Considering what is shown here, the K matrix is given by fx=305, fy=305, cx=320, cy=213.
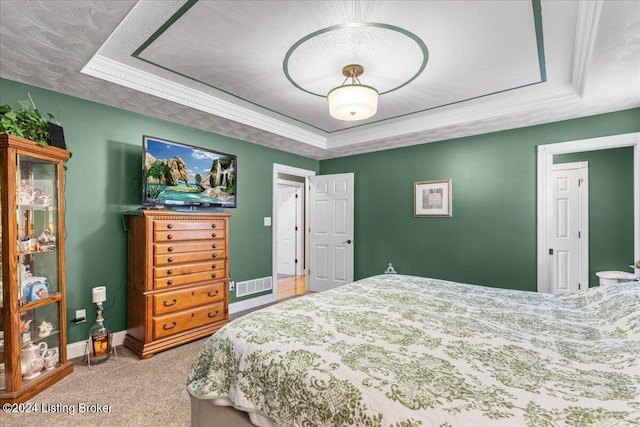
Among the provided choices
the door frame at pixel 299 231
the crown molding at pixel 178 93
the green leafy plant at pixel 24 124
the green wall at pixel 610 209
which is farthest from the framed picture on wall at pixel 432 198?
the green leafy plant at pixel 24 124

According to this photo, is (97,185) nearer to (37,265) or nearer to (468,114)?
(37,265)

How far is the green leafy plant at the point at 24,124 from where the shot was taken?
A: 2057mm

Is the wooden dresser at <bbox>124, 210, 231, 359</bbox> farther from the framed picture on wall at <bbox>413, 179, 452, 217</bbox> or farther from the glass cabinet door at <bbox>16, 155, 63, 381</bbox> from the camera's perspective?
the framed picture on wall at <bbox>413, 179, 452, 217</bbox>

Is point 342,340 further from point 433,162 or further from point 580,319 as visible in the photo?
point 433,162

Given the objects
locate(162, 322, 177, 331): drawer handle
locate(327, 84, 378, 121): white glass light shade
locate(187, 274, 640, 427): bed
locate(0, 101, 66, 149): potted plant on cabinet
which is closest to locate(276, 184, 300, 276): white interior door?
locate(162, 322, 177, 331): drawer handle

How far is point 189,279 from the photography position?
10.1 feet

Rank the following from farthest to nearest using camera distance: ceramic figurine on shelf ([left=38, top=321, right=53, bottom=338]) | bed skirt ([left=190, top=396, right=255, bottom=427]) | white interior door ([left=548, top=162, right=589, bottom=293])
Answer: white interior door ([left=548, top=162, right=589, bottom=293]) → ceramic figurine on shelf ([left=38, top=321, right=53, bottom=338]) → bed skirt ([left=190, top=396, right=255, bottom=427])

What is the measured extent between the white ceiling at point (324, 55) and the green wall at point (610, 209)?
1.55 metres

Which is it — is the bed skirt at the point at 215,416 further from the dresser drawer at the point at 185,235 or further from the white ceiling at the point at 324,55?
the white ceiling at the point at 324,55

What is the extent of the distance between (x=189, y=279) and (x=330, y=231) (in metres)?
2.63

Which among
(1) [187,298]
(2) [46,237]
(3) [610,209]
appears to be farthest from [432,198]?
(2) [46,237]

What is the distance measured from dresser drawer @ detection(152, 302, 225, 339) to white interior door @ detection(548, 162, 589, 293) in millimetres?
4600

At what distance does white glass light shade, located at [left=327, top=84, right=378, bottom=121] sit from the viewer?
2334 millimetres

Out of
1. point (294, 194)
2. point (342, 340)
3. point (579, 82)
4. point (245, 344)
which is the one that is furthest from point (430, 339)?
point (294, 194)
